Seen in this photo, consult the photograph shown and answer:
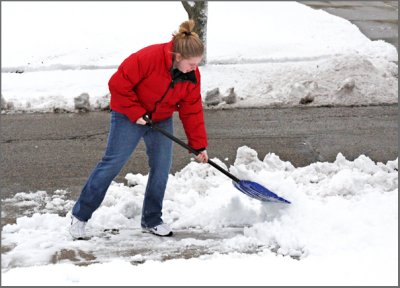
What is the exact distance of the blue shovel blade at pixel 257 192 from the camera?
218 inches

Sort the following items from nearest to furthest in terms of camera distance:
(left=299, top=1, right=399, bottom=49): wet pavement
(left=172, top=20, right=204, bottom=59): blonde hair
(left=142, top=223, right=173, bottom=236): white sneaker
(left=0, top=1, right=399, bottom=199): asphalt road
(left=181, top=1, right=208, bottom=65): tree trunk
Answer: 1. (left=172, top=20, right=204, bottom=59): blonde hair
2. (left=142, top=223, right=173, bottom=236): white sneaker
3. (left=0, top=1, right=399, bottom=199): asphalt road
4. (left=181, top=1, right=208, bottom=65): tree trunk
5. (left=299, top=1, right=399, bottom=49): wet pavement

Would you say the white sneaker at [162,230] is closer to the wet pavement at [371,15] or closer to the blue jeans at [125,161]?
the blue jeans at [125,161]

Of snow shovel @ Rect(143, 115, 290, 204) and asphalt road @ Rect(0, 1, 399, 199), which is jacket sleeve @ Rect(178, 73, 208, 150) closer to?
snow shovel @ Rect(143, 115, 290, 204)

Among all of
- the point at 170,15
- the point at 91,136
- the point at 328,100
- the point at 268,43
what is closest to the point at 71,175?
the point at 91,136

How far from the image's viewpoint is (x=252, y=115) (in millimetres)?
8742

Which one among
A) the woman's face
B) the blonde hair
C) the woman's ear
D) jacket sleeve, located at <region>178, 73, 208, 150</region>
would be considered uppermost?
the blonde hair

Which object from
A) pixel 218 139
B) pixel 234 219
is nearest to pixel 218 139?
pixel 218 139

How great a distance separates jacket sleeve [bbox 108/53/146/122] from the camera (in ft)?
15.9

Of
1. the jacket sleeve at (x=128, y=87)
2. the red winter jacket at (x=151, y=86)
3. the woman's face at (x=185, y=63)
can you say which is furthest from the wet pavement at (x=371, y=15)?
the jacket sleeve at (x=128, y=87)

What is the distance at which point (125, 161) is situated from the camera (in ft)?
17.1

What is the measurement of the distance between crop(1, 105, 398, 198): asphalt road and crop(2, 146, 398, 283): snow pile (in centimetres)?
52

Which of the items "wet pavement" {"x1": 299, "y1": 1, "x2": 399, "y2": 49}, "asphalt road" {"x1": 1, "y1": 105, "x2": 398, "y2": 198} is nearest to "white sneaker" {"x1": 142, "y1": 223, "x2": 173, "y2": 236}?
"asphalt road" {"x1": 1, "y1": 105, "x2": 398, "y2": 198}

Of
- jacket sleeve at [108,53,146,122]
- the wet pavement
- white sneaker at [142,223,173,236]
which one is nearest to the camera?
jacket sleeve at [108,53,146,122]

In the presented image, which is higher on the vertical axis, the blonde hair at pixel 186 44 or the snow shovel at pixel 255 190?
the blonde hair at pixel 186 44
